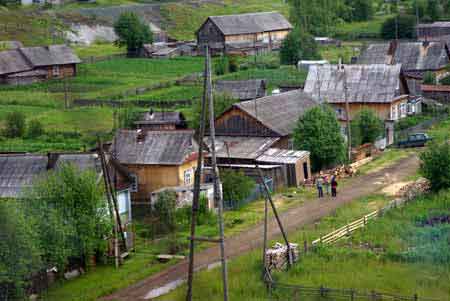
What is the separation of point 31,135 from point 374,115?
1505cm

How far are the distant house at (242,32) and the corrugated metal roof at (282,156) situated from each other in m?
38.6

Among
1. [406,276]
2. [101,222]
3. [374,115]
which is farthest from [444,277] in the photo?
[374,115]

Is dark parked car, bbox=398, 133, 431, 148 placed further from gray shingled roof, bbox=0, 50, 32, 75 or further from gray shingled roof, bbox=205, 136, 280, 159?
gray shingled roof, bbox=0, 50, 32, 75

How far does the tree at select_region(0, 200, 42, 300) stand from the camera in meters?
19.9

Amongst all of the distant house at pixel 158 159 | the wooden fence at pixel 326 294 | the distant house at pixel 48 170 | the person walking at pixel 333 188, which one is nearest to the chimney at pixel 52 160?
the distant house at pixel 48 170

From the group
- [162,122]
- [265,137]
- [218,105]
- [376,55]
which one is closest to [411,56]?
[376,55]

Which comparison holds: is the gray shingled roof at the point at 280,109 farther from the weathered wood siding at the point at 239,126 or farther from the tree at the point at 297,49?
the tree at the point at 297,49

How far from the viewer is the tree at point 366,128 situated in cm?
3825

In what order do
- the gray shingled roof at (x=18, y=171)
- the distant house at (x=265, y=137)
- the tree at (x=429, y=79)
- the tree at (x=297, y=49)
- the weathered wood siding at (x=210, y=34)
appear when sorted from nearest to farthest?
1. the gray shingled roof at (x=18, y=171)
2. the distant house at (x=265, y=137)
3. the tree at (x=429, y=79)
4. the tree at (x=297, y=49)
5. the weathered wood siding at (x=210, y=34)

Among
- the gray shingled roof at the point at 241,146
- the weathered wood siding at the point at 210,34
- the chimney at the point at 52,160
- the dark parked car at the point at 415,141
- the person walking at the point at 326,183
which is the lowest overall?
the person walking at the point at 326,183

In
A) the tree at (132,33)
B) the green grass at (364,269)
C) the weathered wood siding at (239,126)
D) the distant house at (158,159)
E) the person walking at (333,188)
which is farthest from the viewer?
the tree at (132,33)

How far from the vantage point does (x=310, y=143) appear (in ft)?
111

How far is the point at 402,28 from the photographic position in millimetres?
74875

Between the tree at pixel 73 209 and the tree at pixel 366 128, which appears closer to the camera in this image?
the tree at pixel 73 209
